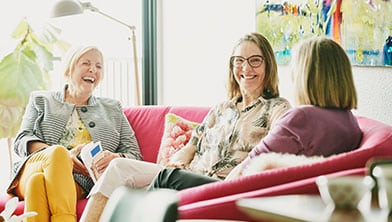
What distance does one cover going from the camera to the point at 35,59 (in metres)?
5.01

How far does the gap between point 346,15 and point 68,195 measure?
60.3 inches

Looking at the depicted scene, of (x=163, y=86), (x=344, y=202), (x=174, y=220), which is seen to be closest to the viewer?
(x=174, y=220)

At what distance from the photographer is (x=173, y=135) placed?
398 cm

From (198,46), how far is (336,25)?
1758 mm

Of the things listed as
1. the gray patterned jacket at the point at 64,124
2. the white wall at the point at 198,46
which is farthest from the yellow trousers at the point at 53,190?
the white wall at the point at 198,46

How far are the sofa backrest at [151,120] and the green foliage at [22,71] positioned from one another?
0.92 metres

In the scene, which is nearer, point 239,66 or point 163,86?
point 239,66

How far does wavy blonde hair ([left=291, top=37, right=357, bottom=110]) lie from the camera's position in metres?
2.87

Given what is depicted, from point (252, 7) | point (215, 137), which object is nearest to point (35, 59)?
point (252, 7)

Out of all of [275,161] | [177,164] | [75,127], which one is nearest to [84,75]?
[75,127]

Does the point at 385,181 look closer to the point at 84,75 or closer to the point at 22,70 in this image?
the point at 84,75

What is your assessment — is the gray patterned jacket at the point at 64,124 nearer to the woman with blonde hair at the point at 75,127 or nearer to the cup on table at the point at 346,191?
the woman with blonde hair at the point at 75,127

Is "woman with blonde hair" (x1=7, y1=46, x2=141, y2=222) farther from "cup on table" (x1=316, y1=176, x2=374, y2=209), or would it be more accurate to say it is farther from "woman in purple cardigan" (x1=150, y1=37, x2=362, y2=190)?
"cup on table" (x1=316, y1=176, x2=374, y2=209)

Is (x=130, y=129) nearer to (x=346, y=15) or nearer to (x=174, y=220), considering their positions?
(x=346, y=15)
